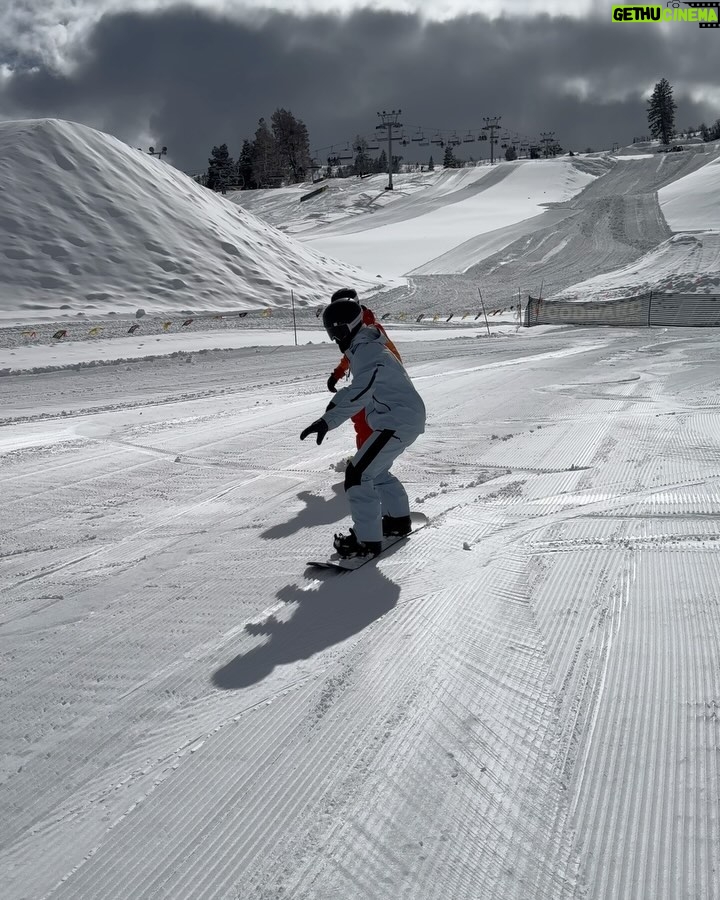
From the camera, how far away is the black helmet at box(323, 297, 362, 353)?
15.2ft

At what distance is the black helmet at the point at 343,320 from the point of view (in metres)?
4.62

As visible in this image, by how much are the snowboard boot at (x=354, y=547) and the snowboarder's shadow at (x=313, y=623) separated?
5.0 inches

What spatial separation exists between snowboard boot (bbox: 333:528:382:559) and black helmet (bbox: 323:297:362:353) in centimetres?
110

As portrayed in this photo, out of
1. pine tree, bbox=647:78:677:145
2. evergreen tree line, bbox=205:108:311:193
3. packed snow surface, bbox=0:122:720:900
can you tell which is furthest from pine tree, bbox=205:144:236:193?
packed snow surface, bbox=0:122:720:900

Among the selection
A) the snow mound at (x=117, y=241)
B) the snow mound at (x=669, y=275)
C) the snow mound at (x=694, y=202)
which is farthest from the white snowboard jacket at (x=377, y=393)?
the snow mound at (x=694, y=202)

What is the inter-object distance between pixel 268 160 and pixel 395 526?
10685 centimetres

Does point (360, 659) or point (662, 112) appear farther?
point (662, 112)

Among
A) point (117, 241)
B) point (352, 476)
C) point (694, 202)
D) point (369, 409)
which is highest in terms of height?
point (694, 202)

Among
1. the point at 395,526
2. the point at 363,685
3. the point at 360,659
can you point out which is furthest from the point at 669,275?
the point at 363,685

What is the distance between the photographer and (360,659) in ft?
11.6

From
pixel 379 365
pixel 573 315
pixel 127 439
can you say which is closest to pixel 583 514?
pixel 379 365

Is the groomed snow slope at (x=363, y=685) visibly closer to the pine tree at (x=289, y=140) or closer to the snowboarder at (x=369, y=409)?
the snowboarder at (x=369, y=409)

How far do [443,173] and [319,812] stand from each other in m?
88.7

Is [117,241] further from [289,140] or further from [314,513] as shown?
[289,140]
